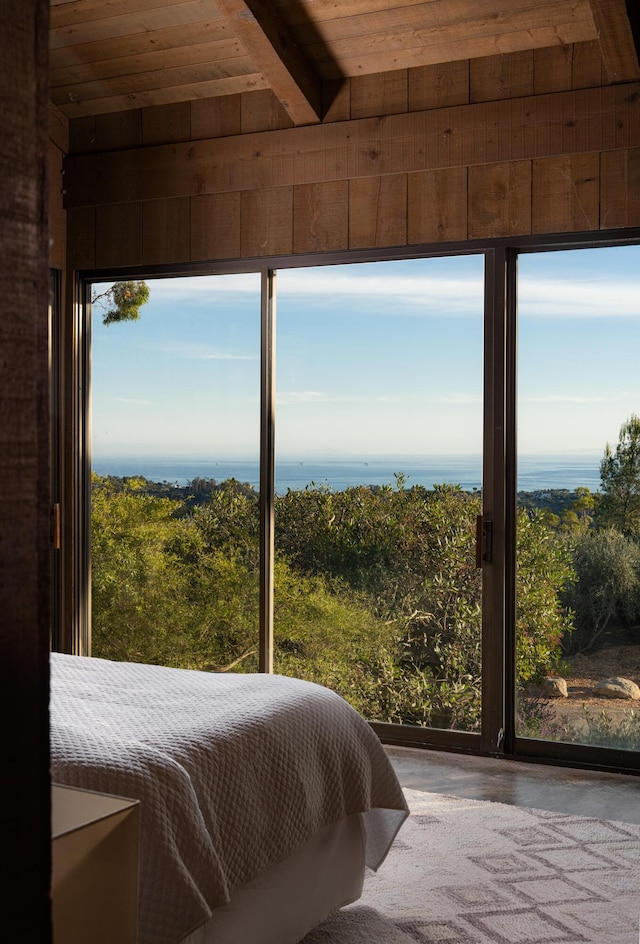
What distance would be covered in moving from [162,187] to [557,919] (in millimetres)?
3620

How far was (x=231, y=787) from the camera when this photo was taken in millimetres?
2055

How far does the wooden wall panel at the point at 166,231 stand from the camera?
4512mm

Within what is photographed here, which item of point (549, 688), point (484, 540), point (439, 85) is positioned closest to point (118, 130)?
point (439, 85)

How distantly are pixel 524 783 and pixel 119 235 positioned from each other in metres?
3.21

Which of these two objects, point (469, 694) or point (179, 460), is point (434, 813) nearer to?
point (469, 694)

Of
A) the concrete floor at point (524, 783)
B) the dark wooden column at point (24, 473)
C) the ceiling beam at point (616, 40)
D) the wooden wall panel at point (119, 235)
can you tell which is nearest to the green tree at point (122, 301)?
the wooden wall panel at point (119, 235)

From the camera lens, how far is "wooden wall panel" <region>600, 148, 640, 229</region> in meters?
3.65

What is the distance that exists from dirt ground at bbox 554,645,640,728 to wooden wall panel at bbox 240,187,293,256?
2.26 metres

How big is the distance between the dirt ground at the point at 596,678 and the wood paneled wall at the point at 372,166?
1736 mm

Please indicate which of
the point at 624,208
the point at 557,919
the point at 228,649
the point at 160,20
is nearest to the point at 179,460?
the point at 228,649

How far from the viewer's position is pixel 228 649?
443 cm

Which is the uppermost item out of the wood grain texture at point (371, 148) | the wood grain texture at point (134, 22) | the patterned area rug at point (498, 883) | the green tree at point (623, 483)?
the wood grain texture at point (134, 22)

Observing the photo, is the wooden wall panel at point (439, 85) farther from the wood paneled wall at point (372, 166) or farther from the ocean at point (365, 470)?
the ocean at point (365, 470)

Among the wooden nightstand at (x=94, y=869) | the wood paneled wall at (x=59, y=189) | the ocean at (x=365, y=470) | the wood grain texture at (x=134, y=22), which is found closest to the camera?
the wooden nightstand at (x=94, y=869)
